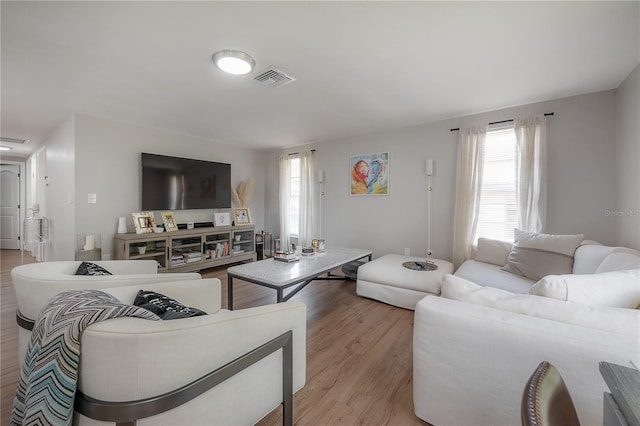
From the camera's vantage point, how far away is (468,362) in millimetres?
1064

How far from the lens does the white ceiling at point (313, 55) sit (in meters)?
1.46

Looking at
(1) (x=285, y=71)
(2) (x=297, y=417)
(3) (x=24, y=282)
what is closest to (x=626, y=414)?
(2) (x=297, y=417)

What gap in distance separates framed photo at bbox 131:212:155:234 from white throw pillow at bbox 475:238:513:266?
169 inches

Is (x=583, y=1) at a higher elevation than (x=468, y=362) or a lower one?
higher

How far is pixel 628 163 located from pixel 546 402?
2935mm

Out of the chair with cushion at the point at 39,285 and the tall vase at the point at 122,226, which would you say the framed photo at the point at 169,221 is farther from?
the chair with cushion at the point at 39,285

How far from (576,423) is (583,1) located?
2055mm

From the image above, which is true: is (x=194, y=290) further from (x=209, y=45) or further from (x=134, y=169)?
(x=134, y=169)

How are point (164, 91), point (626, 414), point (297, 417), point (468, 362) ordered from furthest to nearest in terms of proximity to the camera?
point (164, 91)
point (297, 417)
point (468, 362)
point (626, 414)

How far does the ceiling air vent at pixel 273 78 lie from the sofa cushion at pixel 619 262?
8.84ft

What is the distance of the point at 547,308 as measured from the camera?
3.51 ft

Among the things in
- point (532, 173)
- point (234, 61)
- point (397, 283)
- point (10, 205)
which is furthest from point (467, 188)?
point (10, 205)

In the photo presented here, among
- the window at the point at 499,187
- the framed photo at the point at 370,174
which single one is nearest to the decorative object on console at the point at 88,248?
the framed photo at the point at 370,174

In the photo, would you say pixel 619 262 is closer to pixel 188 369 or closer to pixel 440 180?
pixel 440 180
